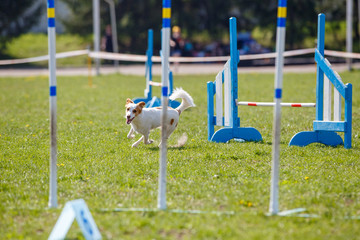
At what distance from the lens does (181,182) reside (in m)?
5.39

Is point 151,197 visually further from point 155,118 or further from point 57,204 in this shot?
point 155,118

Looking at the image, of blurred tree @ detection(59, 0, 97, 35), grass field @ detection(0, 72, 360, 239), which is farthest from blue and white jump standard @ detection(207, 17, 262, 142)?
blurred tree @ detection(59, 0, 97, 35)

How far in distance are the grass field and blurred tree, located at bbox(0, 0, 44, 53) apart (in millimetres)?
24737

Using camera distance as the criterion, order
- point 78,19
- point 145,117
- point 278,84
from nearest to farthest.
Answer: point 278,84 < point 145,117 < point 78,19

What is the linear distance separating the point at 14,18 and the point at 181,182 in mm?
30201

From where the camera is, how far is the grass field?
3994mm

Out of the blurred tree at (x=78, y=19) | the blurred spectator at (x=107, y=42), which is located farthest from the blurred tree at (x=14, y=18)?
the blurred spectator at (x=107, y=42)

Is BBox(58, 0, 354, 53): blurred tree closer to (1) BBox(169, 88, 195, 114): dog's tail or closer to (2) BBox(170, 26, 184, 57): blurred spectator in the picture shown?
(2) BBox(170, 26, 184, 57): blurred spectator

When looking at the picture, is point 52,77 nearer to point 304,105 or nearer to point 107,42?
point 304,105

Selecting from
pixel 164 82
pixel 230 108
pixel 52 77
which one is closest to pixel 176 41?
pixel 230 108

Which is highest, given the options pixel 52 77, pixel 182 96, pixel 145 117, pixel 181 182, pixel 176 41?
pixel 176 41

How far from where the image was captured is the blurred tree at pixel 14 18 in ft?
106

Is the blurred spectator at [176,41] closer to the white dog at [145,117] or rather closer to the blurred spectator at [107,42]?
the blurred spectator at [107,42]

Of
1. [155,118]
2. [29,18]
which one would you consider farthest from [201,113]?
[29,18]
